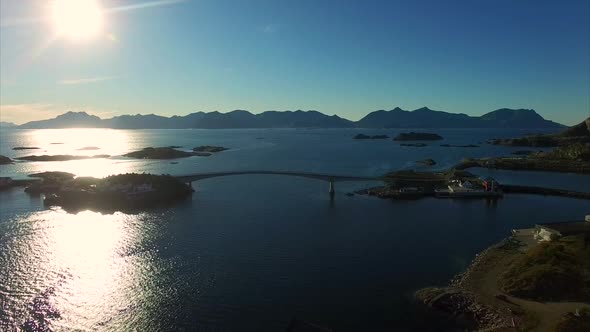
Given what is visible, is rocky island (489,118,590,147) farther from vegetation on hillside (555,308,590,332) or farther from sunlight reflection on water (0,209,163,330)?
sunlight reflection on water (0,209,163,330)

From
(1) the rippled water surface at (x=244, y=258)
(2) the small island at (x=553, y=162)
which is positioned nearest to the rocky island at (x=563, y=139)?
(2) the small island at (x=553, y=162)

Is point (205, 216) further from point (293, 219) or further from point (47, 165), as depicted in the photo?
point (47, 165)

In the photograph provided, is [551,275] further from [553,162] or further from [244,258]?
[553,162]

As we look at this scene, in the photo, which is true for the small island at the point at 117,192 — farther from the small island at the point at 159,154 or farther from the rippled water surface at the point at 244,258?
the small island at the point at 159,154

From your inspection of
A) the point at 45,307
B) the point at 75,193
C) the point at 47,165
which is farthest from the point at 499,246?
the point at 47,165

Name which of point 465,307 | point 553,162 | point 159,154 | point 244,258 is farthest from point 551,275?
point 159,154

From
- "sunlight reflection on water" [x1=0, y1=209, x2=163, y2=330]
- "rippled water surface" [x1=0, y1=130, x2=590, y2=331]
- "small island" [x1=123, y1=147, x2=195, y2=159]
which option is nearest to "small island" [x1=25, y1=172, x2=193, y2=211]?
"rippled water surface" [x1=0, y1=130, x2=590, y2=331]
